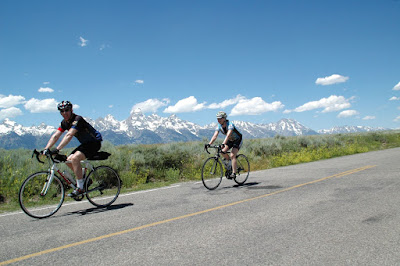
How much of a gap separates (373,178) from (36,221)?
9.78 meters

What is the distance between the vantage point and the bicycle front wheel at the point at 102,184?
673 cm

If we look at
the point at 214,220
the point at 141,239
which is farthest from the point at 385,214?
the point at 141,239

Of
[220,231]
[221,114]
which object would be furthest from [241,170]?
[220,231]

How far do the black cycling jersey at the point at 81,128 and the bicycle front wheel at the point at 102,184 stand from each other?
2.95 feet

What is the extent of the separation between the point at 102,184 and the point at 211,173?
3.37 m

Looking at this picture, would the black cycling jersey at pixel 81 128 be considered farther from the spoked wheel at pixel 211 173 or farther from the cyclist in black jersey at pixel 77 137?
the spoked wheel at pixel 211 173

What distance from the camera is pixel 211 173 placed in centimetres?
885

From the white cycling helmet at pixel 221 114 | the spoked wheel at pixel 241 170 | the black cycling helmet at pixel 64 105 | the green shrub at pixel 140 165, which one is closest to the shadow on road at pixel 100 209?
the black cycling helmet at pixel 64 105

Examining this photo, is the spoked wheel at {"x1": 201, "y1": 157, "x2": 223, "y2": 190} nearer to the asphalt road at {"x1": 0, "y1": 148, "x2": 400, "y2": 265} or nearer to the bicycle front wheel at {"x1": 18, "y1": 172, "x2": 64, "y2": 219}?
the asphalt road at {"x1": 0, "y1": 148, "x2": 400, "y2": 265}

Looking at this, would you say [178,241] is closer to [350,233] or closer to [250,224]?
[250,224]

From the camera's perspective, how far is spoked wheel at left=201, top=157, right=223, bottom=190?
8594 millimetres

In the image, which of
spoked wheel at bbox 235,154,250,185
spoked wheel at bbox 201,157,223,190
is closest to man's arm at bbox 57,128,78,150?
spoked wheel at bbox 201,157,223,190

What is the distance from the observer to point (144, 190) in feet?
29.5

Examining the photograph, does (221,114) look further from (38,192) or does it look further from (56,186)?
(38,192)
